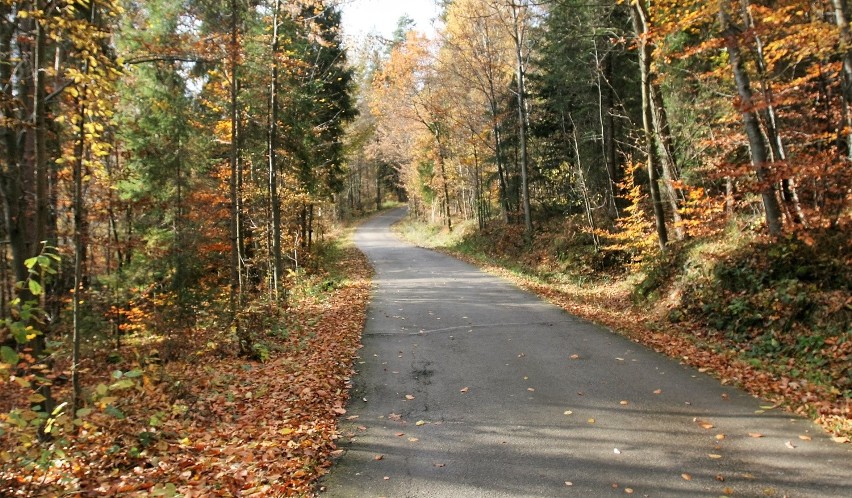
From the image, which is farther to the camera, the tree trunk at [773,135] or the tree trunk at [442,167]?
the tree trunk at [442,167]

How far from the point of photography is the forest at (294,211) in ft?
19.0

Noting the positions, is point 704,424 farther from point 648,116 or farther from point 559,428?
point 648,116

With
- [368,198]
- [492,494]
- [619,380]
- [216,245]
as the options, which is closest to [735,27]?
[619,380]

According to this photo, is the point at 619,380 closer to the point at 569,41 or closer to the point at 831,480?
the point at 831,480

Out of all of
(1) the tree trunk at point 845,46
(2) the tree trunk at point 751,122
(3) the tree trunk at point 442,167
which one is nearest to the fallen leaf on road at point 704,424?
(2) the tree trunk at point 751,122

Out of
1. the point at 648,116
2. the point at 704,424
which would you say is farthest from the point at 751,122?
the point at 704,424

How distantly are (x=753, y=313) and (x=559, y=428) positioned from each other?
5681 millimetres

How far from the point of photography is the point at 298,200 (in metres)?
19.4

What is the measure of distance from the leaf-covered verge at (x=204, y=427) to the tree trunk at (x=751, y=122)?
8089 millimetres

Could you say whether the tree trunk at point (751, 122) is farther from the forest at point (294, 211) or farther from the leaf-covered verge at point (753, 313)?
the leaf-covered verge at point (753, 313)

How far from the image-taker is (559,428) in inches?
222

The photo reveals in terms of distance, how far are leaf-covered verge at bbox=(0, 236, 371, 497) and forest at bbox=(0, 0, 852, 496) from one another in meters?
0.05

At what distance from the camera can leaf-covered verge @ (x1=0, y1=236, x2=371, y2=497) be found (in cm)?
438

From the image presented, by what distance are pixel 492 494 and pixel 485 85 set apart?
72.9ft
